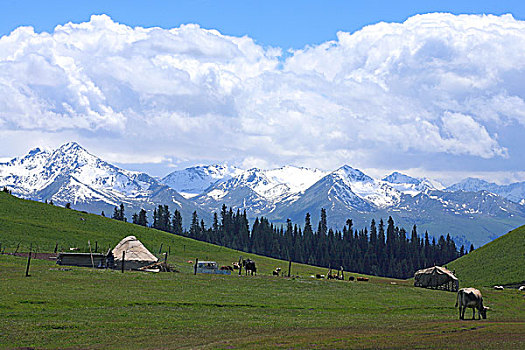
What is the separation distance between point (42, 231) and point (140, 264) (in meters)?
46.8

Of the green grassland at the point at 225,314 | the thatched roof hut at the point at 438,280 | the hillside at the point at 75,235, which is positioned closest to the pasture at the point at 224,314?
the green grassland at the point at 225,314

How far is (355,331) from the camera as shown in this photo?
141 ft

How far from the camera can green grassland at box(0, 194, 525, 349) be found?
36.8 meters

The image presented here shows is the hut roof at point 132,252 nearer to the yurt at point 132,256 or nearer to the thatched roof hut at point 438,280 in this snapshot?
the yurt at point 132,256

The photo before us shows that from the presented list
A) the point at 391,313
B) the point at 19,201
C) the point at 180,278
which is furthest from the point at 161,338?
the point at 19,201

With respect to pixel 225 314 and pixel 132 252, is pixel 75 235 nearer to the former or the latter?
pixel 132 252

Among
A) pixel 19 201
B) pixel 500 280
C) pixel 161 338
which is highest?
pixel 19 201

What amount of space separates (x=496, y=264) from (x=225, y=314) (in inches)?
3983

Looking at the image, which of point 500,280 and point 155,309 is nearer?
point 155,309

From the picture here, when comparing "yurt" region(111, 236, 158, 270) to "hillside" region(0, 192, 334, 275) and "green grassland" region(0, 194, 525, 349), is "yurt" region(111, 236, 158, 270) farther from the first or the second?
"green grassland" region(0, 194, 525, 349)

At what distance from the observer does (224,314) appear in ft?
175

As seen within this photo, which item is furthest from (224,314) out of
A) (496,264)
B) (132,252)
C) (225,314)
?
(496,264)

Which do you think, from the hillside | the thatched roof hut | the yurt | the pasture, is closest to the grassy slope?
the thatched roof hut

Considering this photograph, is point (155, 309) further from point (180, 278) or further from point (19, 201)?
point (19, 201)
